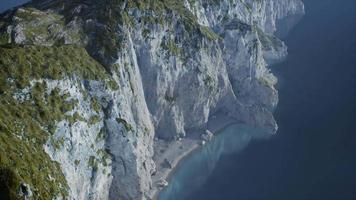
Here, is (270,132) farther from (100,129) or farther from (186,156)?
(100,129)

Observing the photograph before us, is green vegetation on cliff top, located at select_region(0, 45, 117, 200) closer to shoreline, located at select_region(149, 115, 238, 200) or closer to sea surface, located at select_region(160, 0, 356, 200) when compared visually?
shoreline, located at select_region(149, 115, 238, 200)

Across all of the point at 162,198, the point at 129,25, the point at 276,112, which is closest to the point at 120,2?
the point at 129,25

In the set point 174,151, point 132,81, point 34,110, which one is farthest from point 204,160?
point 34,110

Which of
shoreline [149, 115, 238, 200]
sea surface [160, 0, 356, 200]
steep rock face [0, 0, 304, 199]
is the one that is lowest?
sea surface [160, 0, 356, 200]

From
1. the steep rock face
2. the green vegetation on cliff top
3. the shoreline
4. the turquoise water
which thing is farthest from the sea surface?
the green vegetation on cliff top

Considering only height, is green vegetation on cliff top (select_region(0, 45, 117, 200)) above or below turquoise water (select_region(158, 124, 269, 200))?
above
